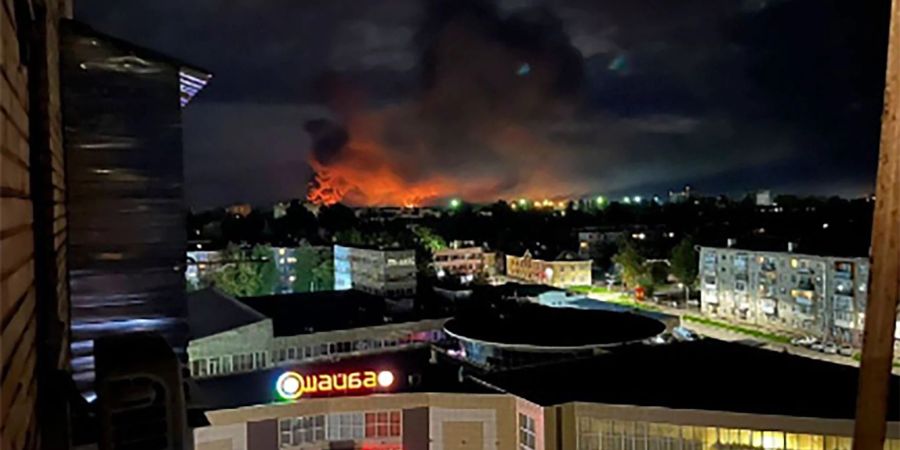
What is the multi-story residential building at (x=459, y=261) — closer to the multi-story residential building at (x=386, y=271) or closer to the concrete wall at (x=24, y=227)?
the multi-story residential building at (x=386, y=271)

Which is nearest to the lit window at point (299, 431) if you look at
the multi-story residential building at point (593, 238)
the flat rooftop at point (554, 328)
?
the flat rooftop at point (554, 328)

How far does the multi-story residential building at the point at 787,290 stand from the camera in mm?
30375

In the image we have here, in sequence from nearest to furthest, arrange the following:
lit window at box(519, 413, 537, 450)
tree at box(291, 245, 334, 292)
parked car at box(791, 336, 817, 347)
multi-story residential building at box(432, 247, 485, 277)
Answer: lit window at box(519, 413, 537, 450), parked car at box(791, 336, 817, 347), tree at box(291, 245, 334, 292), multi-story residential building at box(432, 247, 485, 277)

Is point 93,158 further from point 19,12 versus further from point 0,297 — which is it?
point 0,297

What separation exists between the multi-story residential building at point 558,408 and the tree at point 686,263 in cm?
2781

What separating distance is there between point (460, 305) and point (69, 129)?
22606 millimetres

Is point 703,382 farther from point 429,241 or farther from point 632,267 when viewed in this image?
point 429,241

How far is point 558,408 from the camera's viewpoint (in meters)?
11.4

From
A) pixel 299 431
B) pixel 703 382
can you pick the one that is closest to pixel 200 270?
pixel 299 431

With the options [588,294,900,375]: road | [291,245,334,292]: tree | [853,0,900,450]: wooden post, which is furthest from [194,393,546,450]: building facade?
[291,245,334,292]: tree

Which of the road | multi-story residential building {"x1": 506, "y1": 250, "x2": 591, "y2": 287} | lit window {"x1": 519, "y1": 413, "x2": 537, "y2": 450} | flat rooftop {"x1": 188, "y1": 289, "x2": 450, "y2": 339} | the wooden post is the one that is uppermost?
the wooden post

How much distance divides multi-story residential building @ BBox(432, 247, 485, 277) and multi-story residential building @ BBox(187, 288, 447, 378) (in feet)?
86.7

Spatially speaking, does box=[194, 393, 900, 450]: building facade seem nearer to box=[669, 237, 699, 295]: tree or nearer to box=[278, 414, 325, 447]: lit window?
box=[278, 414, 325, 447]: lit window

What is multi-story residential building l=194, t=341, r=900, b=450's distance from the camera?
10664 millimetres
